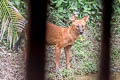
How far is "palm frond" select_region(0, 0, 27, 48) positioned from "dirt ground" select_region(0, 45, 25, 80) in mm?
77

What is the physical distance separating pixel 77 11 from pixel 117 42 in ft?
1.61

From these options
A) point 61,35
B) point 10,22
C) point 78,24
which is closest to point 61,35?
point 61,35

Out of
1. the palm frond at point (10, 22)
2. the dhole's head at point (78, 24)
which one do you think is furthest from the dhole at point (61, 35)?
the palm frond at point (10, 22)

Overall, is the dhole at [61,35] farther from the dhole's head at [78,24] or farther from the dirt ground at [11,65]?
the dirt ground at [11,65]

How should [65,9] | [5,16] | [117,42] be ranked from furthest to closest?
1. [117,42]
2. [65,9]
3. [5,16]

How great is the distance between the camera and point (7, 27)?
6.44ft

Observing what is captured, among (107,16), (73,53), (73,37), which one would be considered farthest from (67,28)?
(107,16)

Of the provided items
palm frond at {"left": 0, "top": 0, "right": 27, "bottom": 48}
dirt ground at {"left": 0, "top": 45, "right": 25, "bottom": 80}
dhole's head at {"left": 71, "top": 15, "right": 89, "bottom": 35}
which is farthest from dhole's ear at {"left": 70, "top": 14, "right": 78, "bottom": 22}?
dirt ground at {"left": 0, "top": 45, "right": 25, "bottom": 80}

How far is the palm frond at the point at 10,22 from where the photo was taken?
6.40ft

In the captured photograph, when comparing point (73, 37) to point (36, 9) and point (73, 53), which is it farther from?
point (36, 9)

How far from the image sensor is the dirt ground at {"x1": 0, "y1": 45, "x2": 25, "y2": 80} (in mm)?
1989

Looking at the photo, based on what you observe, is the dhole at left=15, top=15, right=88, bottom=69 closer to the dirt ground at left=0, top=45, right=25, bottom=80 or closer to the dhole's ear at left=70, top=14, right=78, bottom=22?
the dhole's ear at left=70, top=14, right=78, bottom=22

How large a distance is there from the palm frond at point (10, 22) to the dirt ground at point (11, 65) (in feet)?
0.25

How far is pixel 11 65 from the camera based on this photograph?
78.9 inches
